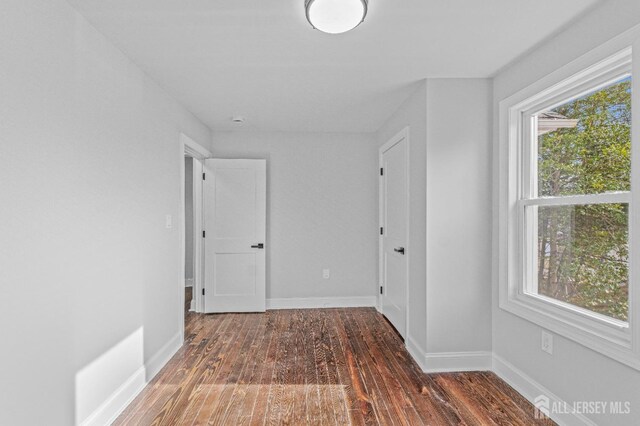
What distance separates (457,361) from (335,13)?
2.68m

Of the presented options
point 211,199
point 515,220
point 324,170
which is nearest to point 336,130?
point 324,170

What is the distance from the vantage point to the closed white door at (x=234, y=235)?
4469mm

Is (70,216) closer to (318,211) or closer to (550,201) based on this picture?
(550,201)

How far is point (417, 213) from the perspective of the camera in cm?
311

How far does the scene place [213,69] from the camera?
8.79ft

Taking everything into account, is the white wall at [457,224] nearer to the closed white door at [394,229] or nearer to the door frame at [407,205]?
the door frame at [407,205]

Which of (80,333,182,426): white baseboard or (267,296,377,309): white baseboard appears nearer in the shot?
(80,333,182,426): white baseboard

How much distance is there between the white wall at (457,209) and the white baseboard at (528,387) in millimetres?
155

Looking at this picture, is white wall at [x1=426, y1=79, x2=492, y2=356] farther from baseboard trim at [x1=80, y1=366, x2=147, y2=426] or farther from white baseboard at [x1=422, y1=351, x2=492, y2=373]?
baseboard trim at [x1=80, y1=366, x2=147, y2=426]

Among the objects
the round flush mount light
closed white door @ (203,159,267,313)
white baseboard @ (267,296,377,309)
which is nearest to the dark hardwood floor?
closed white door @ (203,159,267,313)

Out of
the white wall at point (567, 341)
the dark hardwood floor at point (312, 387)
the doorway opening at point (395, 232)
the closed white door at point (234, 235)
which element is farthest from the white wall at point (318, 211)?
the white wall at point (567, 341)

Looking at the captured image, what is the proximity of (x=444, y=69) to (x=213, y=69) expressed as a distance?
5.77ft

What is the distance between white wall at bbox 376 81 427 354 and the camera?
2.95 meters

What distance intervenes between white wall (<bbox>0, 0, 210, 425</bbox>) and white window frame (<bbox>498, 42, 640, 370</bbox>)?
2750 mm
